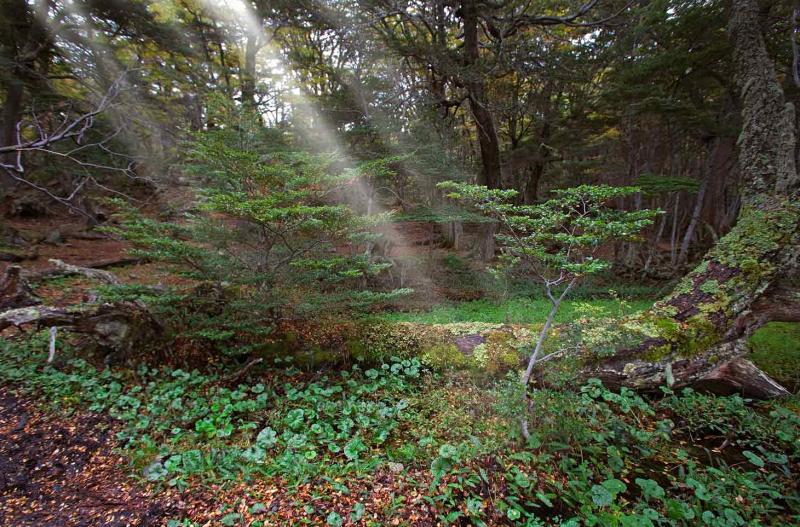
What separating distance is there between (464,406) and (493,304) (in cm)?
546

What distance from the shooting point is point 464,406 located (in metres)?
3.33

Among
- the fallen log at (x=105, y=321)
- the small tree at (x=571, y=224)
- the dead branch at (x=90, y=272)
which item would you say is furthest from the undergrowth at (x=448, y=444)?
the dead branch at (x=90, y=272)

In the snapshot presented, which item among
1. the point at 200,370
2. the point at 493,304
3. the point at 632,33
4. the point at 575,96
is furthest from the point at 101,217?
the point at 575,96

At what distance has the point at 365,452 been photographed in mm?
2779

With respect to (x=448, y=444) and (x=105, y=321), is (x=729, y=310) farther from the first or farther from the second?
(x=105, y=321)

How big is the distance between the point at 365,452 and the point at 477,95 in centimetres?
959

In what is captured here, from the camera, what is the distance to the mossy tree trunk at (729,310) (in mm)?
3600

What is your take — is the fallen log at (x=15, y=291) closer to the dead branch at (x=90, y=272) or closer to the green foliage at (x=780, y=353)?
the dead branch at (x=90, y=272)

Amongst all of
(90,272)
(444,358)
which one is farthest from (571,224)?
(90,272)

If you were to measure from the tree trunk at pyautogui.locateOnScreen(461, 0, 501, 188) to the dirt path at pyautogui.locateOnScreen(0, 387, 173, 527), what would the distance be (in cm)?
891

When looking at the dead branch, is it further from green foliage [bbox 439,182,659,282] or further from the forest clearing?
green foliage [bbox 439,182,659,282]

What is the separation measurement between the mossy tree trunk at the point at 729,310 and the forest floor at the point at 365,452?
268mm

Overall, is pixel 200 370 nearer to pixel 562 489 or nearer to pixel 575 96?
pixel 562 489

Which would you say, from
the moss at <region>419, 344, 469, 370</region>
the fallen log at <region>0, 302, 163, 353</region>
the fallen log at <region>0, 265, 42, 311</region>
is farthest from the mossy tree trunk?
the fallen log at <region>0, 265, 42, 311</region>
